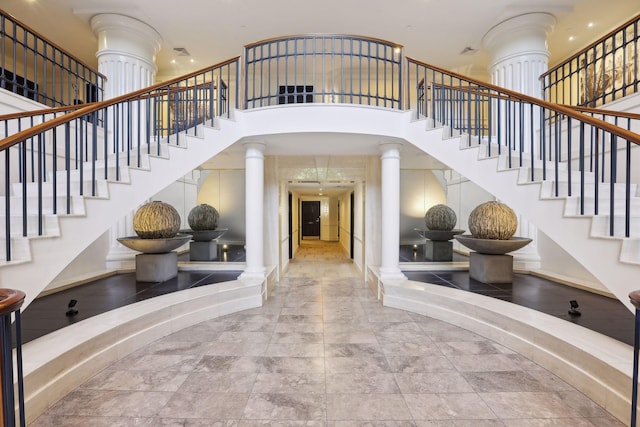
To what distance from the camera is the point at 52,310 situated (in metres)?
3.22

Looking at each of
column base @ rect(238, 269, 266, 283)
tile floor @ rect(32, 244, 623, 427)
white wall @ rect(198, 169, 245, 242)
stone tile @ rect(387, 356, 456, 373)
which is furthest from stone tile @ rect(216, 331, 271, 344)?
white wall @ rect(198, 169, 245, 242)

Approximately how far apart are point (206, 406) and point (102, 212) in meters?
1.91

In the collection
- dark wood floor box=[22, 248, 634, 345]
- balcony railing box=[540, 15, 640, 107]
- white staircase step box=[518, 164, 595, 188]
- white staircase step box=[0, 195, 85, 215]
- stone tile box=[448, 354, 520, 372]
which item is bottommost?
stone tile box=[448, 354, 520, 372]

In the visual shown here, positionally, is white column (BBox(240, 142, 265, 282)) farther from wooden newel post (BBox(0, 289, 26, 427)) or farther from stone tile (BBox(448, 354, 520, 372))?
wooden newel post (BBox(0, 289, 26, 427))

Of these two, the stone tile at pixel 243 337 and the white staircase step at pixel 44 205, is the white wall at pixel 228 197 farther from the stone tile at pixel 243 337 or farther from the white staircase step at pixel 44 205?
the white staircase step at pixel 44 205

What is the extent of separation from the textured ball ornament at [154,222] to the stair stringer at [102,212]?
119cm

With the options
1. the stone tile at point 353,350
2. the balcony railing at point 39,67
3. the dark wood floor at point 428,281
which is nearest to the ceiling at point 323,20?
the balcony railing at point 39,67

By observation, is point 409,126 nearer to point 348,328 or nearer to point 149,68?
point 348,328

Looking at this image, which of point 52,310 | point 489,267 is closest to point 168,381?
point 52,310

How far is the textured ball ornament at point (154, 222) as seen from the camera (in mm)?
4555

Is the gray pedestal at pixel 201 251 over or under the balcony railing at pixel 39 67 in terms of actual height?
under

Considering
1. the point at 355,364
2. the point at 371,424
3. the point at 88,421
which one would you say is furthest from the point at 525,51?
the point at 88,421

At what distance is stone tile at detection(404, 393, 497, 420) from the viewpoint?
6.52 feet

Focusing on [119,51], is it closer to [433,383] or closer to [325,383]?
[325,383]
